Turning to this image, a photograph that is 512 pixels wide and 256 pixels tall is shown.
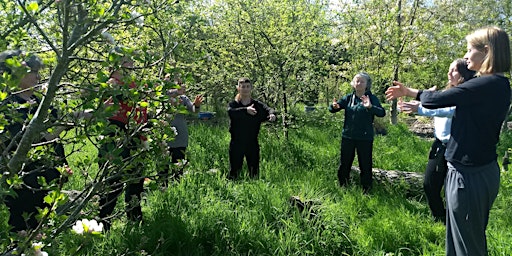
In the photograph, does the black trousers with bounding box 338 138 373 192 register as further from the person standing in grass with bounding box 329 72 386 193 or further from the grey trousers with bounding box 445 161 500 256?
the grey trousers with bounding box 445 161 500 256

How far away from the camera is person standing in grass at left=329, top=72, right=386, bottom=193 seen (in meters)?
4.87

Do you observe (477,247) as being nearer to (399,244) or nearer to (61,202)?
(399,244)

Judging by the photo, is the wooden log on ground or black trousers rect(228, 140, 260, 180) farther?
the wooden log on ground

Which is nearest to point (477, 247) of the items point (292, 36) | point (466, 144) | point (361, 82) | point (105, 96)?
point (466, 144)

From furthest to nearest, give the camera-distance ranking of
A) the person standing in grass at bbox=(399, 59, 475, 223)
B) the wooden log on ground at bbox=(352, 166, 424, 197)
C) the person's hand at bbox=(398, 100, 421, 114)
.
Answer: the wooden log on ground at bbox=(352, 166, 424, 197) < the person standing in grass at bbox=(399, 59, 475, 223) < the person's hand at bbox=(398, 100, 421, 114)

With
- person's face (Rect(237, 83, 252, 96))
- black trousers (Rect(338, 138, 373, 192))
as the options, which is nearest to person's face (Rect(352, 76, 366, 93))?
black trousers (Rect(338, 138, 373, 192))

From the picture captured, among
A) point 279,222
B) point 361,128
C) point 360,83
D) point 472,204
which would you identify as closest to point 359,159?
point 361,128

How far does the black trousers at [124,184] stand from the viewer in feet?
7.08

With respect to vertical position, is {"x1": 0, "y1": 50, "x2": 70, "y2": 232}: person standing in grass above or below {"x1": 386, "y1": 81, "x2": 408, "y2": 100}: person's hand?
below

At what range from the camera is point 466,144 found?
254cm

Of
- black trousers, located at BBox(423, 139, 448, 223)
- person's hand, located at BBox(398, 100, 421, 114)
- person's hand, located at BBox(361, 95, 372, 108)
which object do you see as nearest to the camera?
person's hand, located at BBox(398, 100, 421, 114)

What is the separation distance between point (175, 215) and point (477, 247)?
243 cm

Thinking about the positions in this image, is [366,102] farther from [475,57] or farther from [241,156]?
[475,57]

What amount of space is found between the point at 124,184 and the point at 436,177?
9.65 feet
